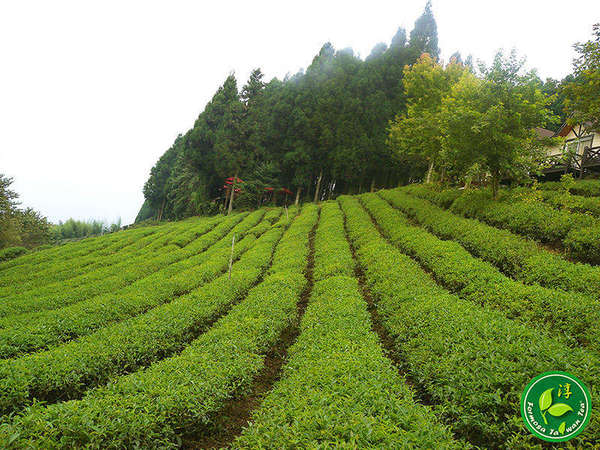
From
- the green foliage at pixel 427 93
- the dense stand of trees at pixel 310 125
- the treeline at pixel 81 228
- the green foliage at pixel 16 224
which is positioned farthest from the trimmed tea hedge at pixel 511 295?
the treeline at pixel 81 228

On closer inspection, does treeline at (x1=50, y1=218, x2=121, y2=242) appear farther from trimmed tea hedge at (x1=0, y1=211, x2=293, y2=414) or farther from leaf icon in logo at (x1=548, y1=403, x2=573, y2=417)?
leaf icon in logo at (x1=548, y1=403, x2=573, y2=417)

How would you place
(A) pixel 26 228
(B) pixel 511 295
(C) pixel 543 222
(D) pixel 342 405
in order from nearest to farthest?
(D) pixel 342 405
(B) pixel 511 295
(C) pixel 543 222
(A) pixel 26 228

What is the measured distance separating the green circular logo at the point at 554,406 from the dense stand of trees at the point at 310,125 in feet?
120

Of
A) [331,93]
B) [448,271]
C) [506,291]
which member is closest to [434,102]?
[331,93]

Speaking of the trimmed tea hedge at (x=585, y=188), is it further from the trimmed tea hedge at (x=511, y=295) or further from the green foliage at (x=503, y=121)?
the trimmed tea hedge at (x=511, y=295)

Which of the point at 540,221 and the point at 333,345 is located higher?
the point at 540,221

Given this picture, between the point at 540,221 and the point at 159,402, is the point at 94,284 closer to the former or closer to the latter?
the point at 159,402

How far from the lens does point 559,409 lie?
2205mm

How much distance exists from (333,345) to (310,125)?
34934 millimetres

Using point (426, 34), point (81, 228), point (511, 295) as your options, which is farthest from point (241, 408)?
point (81, 228)

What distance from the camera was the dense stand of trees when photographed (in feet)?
124

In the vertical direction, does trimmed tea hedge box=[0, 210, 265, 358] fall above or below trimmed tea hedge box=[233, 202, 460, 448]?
below

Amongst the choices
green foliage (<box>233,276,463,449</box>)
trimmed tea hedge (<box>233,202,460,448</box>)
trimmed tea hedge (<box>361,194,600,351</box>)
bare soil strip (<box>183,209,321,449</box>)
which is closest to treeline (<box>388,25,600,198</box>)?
trimmed tea hedge (<box>361,194,600,351</box>)

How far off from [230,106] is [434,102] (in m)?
26.3
